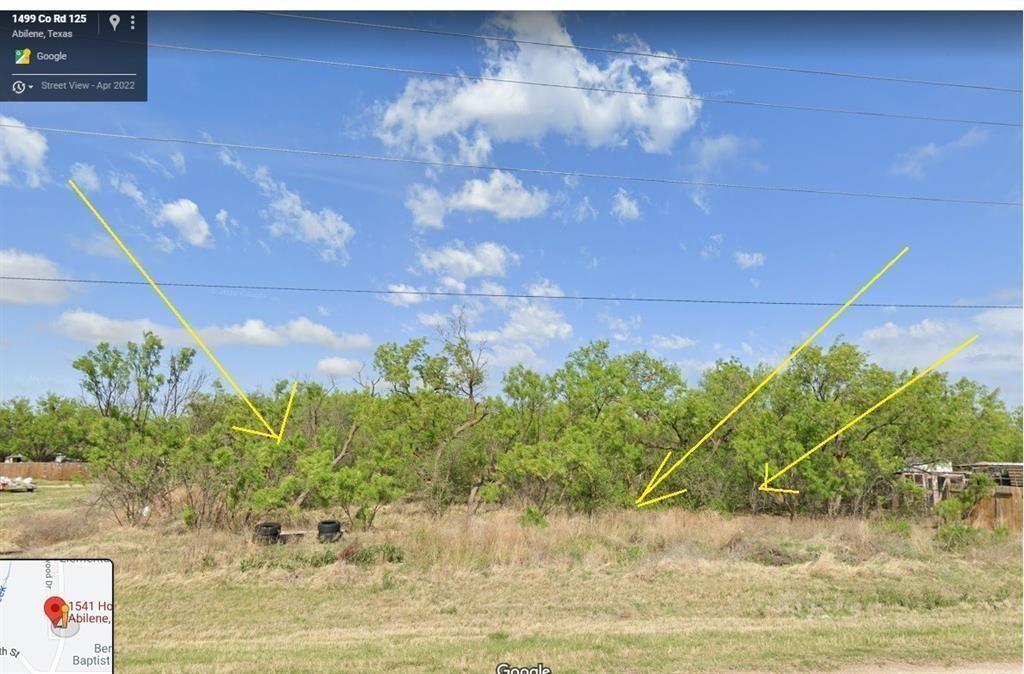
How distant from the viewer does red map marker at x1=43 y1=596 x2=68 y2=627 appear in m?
4.25

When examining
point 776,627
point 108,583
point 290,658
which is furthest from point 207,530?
point 776,627

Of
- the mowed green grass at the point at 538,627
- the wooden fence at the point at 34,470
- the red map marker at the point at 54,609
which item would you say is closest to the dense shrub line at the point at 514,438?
the mowed green grass at the point at 538,627

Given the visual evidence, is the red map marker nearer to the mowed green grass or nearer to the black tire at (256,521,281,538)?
the mowed green grass

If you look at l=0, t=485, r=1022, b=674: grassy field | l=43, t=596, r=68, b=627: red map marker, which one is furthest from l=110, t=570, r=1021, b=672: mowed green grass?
l=43, t=596, r=68, b=627: red map marker

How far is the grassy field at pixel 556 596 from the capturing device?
5543 mm

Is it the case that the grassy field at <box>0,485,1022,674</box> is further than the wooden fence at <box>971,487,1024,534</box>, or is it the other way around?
the wooden fence at <box>971,487,1024,534</box>

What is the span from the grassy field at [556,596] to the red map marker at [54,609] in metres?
1.25

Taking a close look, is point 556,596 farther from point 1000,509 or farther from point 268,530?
point 1000,509

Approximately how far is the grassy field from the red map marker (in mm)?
1253

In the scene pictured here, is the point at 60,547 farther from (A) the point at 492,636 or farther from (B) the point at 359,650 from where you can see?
(A) the point at 492,636

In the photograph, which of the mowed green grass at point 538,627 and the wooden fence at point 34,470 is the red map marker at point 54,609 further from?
the wooden fence at point 34,470

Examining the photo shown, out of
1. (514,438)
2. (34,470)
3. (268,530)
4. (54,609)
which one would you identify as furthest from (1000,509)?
(34,470)

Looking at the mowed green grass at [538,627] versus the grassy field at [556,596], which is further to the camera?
the grassy field at [556,596]

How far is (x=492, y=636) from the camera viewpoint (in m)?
6.20
